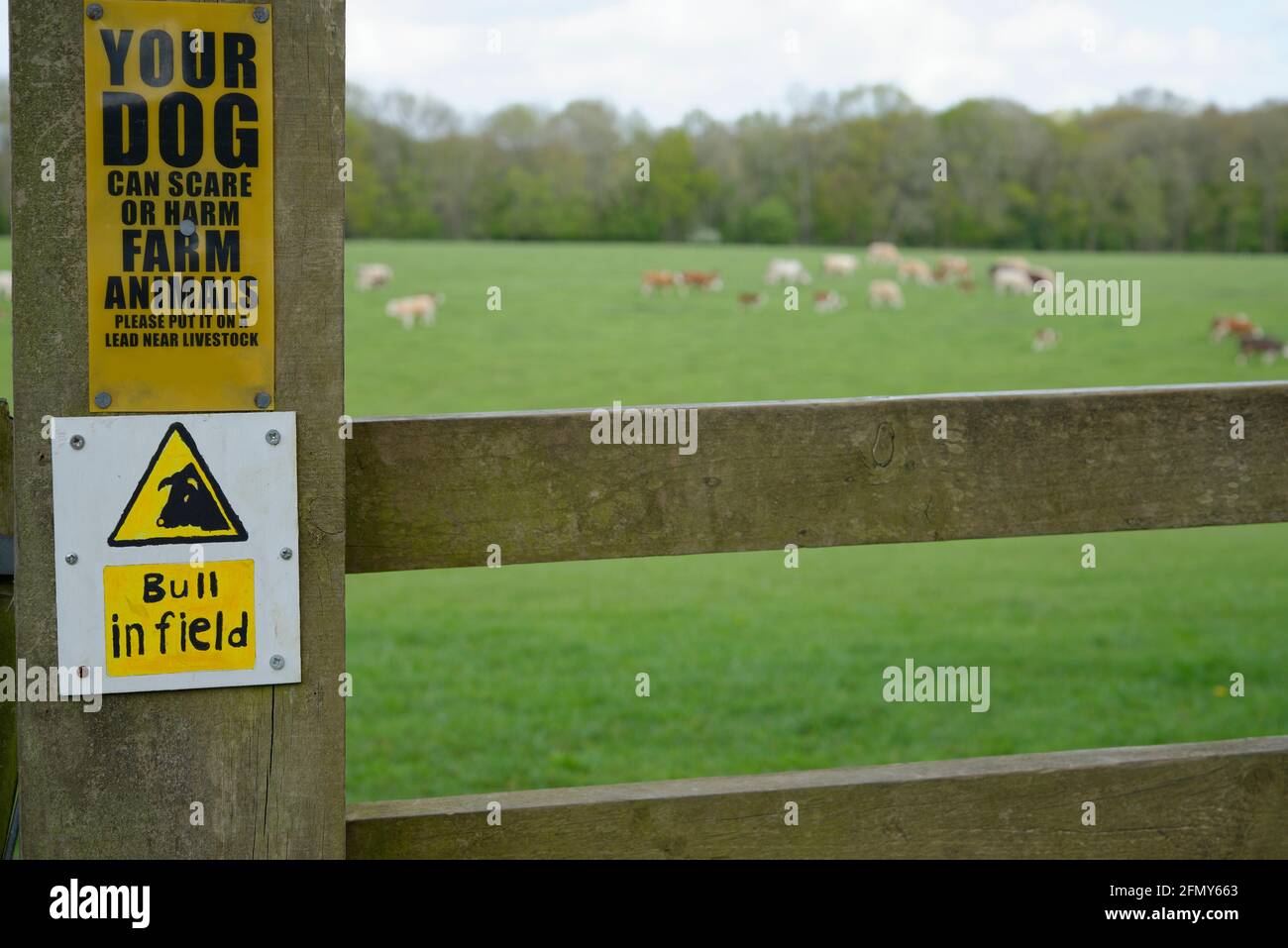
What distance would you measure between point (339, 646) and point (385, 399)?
2351 centimetres

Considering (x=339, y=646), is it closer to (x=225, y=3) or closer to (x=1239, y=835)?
(x=225, y=3)

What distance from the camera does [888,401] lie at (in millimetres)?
1859

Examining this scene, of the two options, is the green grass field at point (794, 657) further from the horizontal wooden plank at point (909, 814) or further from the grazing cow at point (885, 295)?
the grazing cow at point (885, 295)

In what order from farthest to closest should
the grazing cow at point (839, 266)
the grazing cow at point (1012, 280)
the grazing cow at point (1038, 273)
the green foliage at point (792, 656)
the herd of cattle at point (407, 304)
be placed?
the grazing cow at point (839, 266) < the grazing cow at point (1012, 280) < the grazing cow at point (1038, 273) < the herd of cattle at point (407, 304) < the green foliage at point (792, 656)

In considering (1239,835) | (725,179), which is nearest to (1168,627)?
(1239,835)

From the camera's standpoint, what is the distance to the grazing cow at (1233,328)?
28656mm

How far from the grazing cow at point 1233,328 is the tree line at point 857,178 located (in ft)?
11.0

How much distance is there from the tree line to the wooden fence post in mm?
27307

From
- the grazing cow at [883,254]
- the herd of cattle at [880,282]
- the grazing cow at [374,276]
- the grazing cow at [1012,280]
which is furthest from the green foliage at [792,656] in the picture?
the grazing cow at [883,254]

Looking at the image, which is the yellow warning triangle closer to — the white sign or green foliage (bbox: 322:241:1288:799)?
the white sign

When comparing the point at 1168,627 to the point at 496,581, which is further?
the point at 496,581

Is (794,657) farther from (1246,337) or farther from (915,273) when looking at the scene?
(915,273)

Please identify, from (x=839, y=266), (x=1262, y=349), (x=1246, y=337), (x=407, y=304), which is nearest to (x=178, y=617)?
(x=407, y=304)
